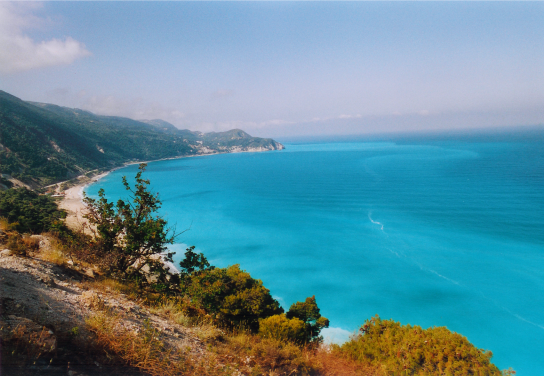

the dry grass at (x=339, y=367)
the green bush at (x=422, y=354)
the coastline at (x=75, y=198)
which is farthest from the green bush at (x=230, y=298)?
the coastline at (x=75, y=198)

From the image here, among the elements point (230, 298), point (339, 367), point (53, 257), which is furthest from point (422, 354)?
point (53, 257)

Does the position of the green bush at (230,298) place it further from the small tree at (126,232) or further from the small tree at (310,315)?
the small tree at (126,232)

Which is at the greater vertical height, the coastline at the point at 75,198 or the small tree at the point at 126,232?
the small tree at the point at 126,232

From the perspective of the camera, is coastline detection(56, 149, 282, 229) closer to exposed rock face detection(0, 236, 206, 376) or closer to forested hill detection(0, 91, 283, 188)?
forested hill detection(0, 91, 283, 188)

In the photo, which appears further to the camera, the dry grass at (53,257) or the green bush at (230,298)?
the green bush at (230,298)

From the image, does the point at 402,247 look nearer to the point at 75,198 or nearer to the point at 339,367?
the point at 339,367

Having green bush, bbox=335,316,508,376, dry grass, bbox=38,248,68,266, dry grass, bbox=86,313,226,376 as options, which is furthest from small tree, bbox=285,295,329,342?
dry grass, bbox=38,248,68,266
